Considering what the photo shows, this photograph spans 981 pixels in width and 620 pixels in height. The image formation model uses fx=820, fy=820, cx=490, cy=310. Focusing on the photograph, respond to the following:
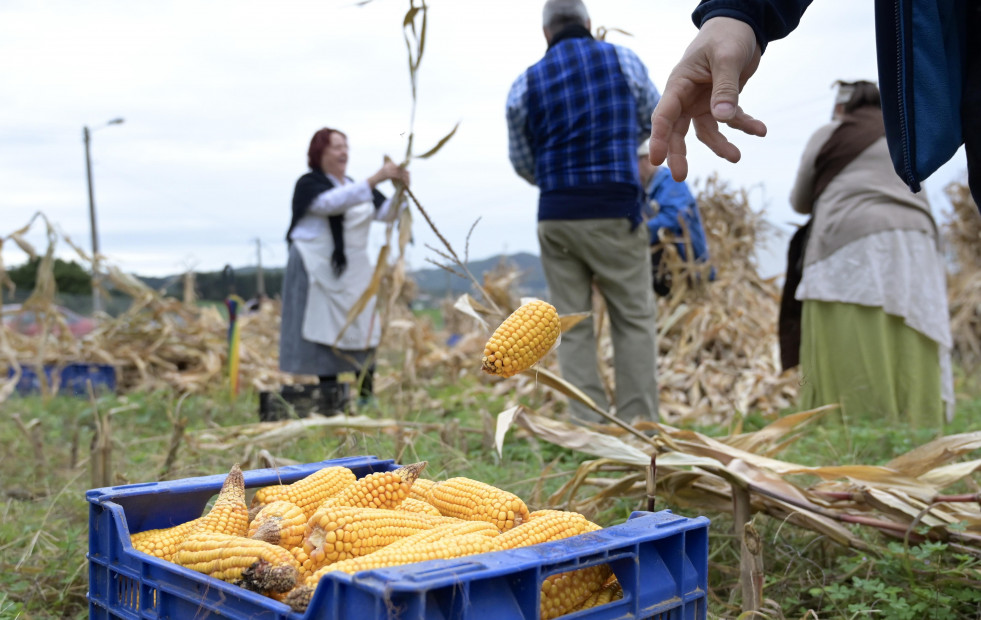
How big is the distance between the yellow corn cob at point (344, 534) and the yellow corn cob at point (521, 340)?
384 mm

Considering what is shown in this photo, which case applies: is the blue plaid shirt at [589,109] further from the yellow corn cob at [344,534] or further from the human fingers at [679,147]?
the yellow corn cob at [344,534]

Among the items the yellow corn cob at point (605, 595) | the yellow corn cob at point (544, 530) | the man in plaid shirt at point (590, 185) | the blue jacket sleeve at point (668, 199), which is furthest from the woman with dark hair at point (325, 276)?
the yellow corn cob at point (605, 595)

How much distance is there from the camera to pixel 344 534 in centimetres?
156

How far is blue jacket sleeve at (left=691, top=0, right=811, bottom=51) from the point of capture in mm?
1683

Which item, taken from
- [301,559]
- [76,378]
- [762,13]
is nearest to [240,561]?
[301,559]

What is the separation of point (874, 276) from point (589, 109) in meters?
2.01

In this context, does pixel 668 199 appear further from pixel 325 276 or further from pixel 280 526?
pixel 280 526

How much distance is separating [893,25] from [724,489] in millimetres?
1577

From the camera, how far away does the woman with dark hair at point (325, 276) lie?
6.04 m

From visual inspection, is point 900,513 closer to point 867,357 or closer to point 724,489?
point 724,489

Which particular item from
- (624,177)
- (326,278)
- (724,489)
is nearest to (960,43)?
(724,489)

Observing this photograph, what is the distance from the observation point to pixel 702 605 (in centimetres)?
153

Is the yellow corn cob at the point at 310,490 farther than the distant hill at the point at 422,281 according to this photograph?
No

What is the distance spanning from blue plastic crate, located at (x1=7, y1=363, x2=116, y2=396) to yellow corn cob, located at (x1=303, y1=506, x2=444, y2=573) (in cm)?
662
